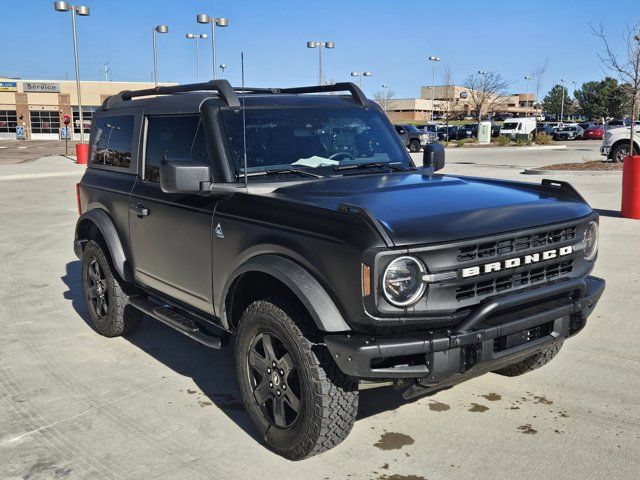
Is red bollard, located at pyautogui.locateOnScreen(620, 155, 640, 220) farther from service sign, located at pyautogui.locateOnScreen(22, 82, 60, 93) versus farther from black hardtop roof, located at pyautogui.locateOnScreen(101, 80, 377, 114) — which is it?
service sign, located at pyautogui.locateOnScreen(22, 82, 60, 93)

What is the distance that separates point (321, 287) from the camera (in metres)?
3.24

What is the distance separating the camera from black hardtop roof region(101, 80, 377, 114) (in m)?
4.38

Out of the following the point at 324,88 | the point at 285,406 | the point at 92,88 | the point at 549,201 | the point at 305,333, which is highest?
the point at 92,88

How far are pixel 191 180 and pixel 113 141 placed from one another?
1.98m

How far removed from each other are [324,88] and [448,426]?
2.78m

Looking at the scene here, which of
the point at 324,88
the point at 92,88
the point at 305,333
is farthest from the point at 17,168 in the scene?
the point at 92,88

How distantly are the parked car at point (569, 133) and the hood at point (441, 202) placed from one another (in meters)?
54.3

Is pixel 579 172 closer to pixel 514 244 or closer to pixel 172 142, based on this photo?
pixel 172 142

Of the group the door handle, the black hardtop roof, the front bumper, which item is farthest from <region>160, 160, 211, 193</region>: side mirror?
the front bumper

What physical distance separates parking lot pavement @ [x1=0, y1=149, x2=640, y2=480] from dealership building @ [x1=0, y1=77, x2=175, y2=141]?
2745 inches

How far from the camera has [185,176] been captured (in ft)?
12.5

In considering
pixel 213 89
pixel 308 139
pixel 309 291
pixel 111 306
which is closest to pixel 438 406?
pixel 309 291

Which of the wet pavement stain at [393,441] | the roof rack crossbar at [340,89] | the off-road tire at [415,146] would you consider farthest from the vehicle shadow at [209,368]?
the off-road tire at [415,146]

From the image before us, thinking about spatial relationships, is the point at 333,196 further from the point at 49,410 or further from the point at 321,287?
the point at 49,410
